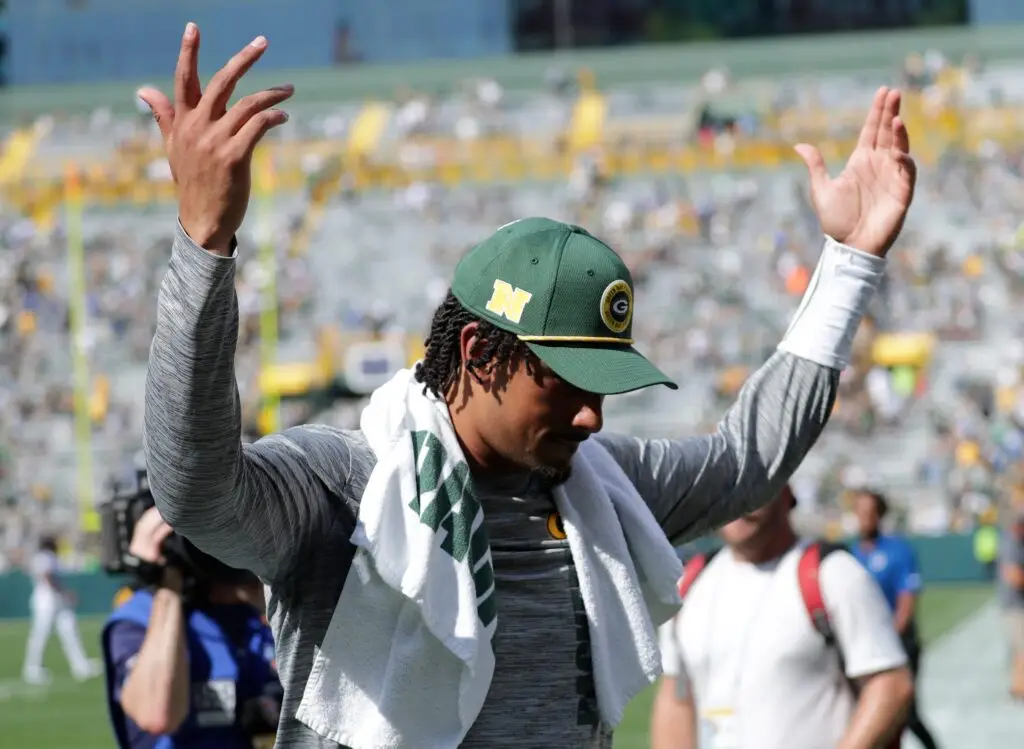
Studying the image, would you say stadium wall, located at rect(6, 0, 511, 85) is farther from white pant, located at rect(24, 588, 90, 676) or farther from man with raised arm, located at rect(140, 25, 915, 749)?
man with raised arm, located at rect(140, 25, 915, 749)

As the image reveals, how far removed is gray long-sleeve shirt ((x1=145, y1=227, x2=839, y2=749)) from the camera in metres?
2.09

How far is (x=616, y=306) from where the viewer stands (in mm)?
2480

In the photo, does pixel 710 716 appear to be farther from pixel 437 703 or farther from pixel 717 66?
pixel 717 66

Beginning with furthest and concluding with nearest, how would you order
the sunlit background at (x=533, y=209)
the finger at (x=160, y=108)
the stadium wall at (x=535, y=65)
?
the stadium wall at (x=535, y=65), the sunlit background at (x=533, y=209), the finger at (x=160, y=108)

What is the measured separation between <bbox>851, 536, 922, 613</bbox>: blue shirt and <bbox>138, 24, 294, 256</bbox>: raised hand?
27.3ft

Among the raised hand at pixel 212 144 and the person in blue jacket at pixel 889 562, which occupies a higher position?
the raised hand at pixel 212 144

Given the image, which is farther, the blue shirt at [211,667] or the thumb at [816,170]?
the blue shirt at [211,667]

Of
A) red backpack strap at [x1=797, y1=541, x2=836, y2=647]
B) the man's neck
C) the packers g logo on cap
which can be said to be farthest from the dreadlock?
the man's neck

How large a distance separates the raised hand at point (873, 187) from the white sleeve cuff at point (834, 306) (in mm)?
29

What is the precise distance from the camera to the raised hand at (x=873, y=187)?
2865mm

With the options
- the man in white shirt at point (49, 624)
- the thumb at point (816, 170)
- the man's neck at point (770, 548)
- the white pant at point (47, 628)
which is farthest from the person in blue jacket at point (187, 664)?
the white pant at point (47, 628)

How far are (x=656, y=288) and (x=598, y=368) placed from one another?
27.0 metres

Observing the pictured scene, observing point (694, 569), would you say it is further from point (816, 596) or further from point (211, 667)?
point (211, 667)

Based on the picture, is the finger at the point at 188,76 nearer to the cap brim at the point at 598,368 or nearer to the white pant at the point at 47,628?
the cap brim at the point at 598,368
